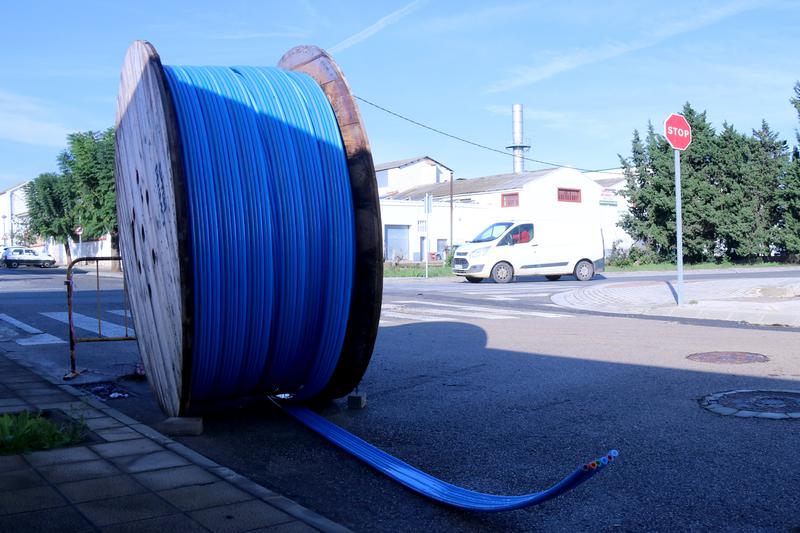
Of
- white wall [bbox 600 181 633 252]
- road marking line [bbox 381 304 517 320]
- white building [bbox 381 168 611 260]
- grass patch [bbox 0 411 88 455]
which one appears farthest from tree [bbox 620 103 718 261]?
grass patch [bbox 0 411 88 455]

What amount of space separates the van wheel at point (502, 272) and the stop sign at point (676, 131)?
11702 millimetres

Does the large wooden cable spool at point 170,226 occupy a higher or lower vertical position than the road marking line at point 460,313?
higher

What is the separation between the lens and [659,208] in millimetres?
42688

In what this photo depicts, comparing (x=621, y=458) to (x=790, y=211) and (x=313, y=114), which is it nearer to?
(x=313, y=114)

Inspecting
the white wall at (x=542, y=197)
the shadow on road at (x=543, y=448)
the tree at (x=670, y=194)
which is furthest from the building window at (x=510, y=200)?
the shadow on road at (x=543, y=448)

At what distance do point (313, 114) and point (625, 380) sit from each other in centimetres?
408

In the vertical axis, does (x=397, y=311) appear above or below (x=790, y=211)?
below

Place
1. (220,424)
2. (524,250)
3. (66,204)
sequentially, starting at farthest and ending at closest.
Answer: (66,204) → (524,250) → (220,424)

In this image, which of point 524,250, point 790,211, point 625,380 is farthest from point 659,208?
point 625,380

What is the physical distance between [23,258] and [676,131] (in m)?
51.8

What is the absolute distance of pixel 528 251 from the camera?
26.7 meters

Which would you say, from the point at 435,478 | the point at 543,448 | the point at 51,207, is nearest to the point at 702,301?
the point at 543,448

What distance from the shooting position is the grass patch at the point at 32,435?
491 cm

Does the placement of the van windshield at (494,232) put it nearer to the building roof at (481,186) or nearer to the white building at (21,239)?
the building roof at (481,186)
